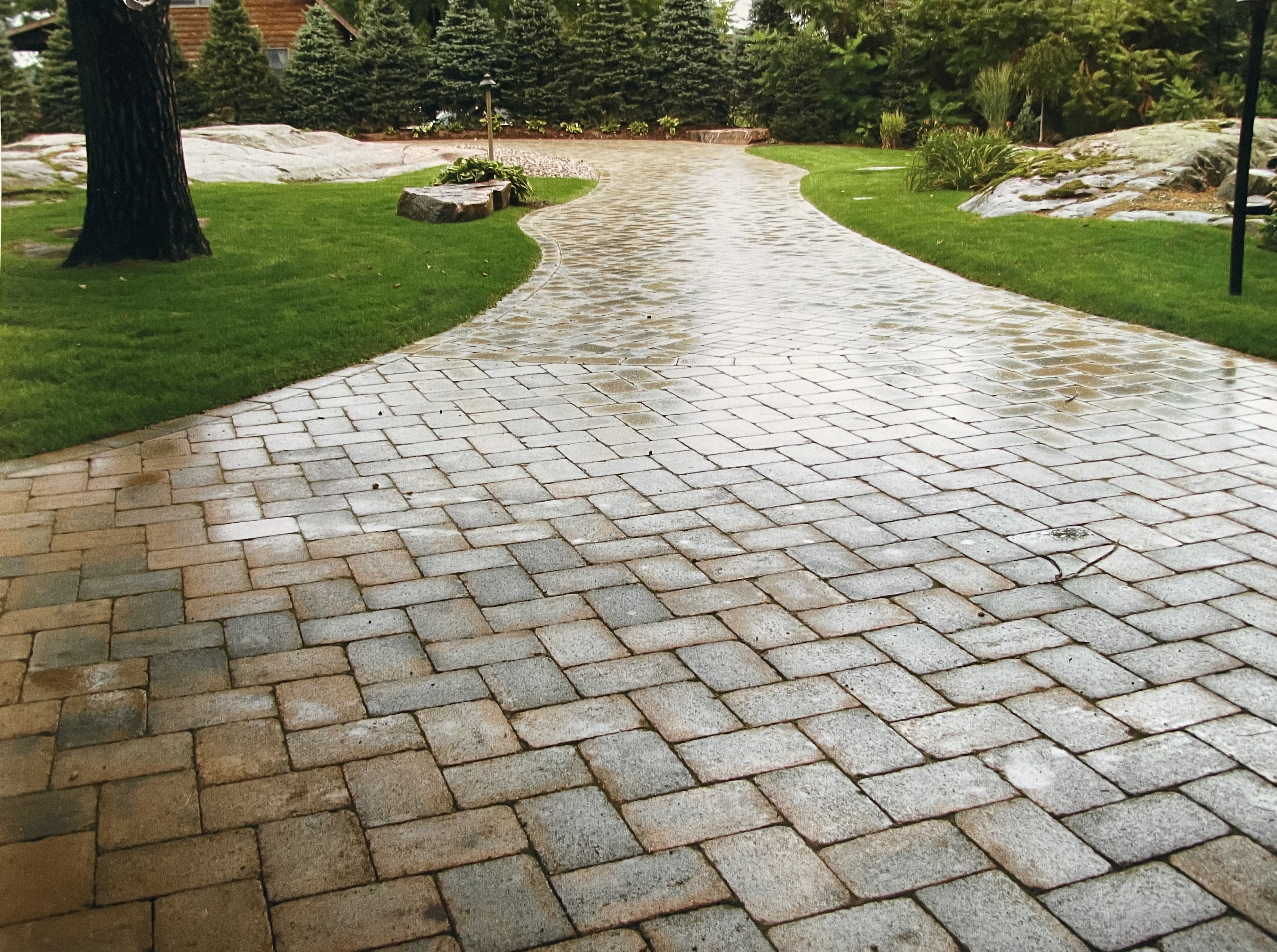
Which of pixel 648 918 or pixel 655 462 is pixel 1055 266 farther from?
pixel 648 918

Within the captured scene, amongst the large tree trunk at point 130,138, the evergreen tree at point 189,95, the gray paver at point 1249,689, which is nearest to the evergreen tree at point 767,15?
the evergreen tree at point 189,95

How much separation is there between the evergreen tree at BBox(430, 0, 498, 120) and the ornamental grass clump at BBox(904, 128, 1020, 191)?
14.0 metres

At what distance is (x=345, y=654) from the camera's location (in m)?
3.35

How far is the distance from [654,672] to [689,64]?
25785 mm

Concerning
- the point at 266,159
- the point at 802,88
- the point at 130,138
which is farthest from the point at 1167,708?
the point at 802,88

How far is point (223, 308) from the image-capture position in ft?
26.7

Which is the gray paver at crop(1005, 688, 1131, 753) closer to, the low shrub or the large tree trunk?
the large tree trunk

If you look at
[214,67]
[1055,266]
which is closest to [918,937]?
[1055,266]

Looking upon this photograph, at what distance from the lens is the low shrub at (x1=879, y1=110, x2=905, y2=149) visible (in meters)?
23.1

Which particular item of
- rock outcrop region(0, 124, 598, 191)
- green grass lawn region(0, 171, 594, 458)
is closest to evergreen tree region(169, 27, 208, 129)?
rock outcrop region(0, 124, 598, 191)

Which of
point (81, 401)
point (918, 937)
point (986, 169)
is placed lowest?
point (918, 937)

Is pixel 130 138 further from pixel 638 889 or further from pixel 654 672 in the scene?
pixel 638 889

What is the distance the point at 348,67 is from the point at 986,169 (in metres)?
17.0

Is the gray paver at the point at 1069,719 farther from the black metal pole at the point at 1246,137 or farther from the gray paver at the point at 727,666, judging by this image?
the black metal pole at the point at 1246,137
